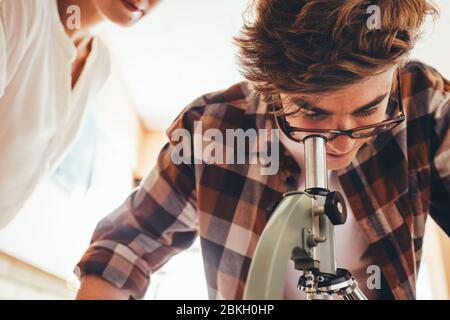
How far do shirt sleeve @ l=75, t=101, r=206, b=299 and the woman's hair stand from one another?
0.23 meters

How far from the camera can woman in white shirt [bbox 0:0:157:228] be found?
1.76 ft

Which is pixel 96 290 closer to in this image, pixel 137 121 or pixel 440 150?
pixel 137 121

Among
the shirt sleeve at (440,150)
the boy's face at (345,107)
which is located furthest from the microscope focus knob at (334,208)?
the shirt sleeve at (440,150)

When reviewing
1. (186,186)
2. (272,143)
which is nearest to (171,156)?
(186,186)

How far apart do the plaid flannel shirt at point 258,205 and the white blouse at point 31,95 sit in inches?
4.9

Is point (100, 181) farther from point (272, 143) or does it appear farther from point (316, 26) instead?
point (316, 26)

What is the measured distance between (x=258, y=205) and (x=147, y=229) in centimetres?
17

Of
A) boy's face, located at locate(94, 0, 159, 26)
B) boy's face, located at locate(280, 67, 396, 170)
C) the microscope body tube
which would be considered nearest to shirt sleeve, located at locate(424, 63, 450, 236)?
boy's face, located at locate(280, 67, 396, 170)

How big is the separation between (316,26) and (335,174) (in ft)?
0.71

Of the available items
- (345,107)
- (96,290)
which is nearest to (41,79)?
(96,290)

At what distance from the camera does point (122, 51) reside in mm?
714

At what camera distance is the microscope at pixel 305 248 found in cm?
32
